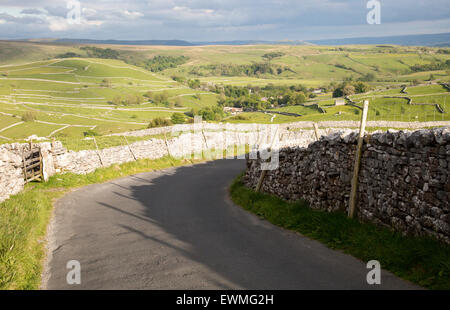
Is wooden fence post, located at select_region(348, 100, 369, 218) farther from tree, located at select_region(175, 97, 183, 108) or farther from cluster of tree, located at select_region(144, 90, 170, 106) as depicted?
cluster of tree, located at select_region(144, 90, 170, 106)

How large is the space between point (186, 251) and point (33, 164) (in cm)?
1510

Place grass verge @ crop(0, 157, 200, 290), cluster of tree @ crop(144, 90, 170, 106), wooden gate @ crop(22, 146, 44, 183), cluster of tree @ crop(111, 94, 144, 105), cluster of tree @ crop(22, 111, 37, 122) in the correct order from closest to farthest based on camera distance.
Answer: grass verge @ crop(0, 157, 200, 290), wooden gate @ crop(22, 146, 44, 183), cluster of tree @ crop(22, 111, 37, 122), cluster of tree @ crop(111, 94, 144, 105), cluster of tree @ crop(144, 90, 170, 106)

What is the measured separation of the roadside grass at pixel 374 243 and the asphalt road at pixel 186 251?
280 mm

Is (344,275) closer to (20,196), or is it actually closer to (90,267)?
(90,267)

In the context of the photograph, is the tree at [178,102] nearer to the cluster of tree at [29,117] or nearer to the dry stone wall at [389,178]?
the cluster of tree at [29,117]

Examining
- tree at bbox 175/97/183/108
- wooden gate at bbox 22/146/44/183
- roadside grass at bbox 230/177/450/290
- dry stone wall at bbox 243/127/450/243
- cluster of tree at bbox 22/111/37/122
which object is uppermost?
dry stone wall at bbox 243/127/450/243

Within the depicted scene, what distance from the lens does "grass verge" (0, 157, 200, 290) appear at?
7.94 m

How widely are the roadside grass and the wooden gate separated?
14.1 m

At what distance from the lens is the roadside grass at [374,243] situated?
636 cm

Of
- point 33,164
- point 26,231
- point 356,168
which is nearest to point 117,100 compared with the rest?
point 33,164

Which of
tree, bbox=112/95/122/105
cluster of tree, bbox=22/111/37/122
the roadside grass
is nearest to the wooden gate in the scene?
the roadside grass

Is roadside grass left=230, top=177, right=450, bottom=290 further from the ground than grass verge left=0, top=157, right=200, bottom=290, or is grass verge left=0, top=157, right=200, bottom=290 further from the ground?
roadside grass left=230, top=177, right=450, bottom=290
